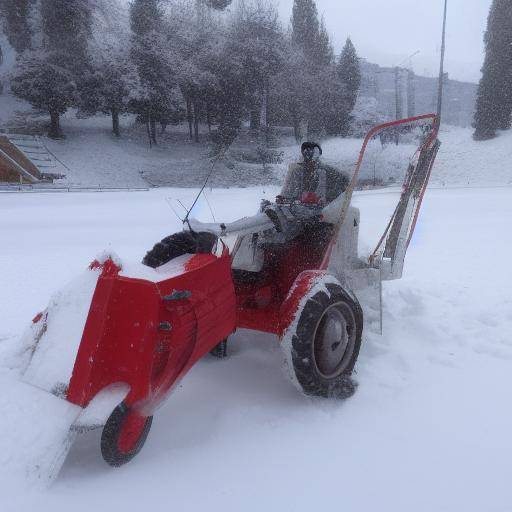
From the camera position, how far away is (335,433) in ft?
7.75

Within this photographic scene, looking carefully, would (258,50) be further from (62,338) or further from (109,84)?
(62,338)

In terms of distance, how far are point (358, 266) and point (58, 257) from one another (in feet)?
15.4

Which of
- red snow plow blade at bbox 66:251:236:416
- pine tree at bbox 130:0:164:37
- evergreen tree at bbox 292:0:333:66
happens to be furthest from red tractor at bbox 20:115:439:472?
evergreen tree at bbox 292:0:333:66

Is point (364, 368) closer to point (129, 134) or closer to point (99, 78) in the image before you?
point (99, 78)

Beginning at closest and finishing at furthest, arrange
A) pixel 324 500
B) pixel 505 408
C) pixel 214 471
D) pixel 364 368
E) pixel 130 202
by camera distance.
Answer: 1. pixel 324 500
2. pixel 214 471
3. pixel 505 408
4. pixel 364 368
5. pixel 130 202

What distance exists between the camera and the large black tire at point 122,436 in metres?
1.87

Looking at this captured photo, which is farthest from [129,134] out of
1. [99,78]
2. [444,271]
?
[444,271]

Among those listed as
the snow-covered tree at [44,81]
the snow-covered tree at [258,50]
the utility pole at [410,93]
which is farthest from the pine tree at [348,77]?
the snow-covered tree at [44,81]

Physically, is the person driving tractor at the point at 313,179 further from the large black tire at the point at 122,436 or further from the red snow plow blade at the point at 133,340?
the large black tire at the point at 122,436

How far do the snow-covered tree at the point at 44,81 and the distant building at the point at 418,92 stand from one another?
24.8 m

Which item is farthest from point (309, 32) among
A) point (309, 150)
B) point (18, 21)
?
point (309, 150)

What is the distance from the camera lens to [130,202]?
50.5 feet

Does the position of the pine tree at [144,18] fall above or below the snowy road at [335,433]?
above

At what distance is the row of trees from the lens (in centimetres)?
2511
